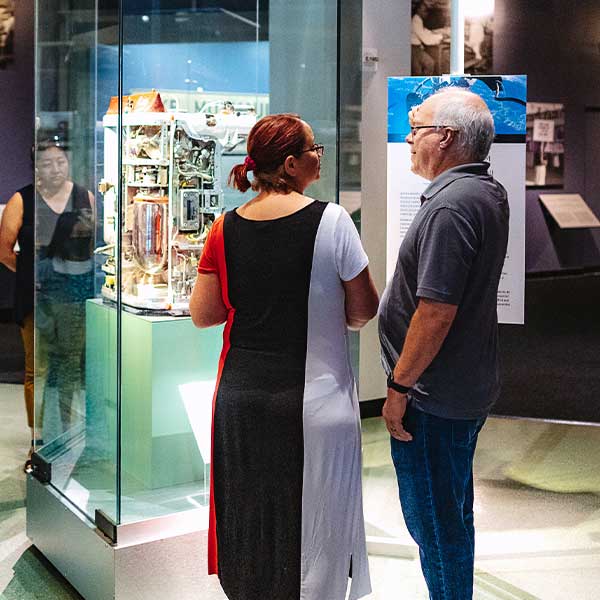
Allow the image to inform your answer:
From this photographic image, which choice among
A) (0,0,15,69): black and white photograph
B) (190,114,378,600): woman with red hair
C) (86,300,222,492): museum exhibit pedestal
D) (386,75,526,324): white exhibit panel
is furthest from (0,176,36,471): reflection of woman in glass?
(0,0,15,69): black and white photograph

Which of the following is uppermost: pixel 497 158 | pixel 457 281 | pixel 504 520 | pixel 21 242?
pixel 497 158

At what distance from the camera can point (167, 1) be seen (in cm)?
332

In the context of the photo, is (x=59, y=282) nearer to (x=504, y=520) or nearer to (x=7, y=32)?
(x=504, y=520)

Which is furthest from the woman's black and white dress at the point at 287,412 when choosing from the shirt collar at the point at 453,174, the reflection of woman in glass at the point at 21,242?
the reflection of woman in glass at the point at 21,242

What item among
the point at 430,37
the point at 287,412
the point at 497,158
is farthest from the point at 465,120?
the point at 430,37

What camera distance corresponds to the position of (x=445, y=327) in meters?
2.42

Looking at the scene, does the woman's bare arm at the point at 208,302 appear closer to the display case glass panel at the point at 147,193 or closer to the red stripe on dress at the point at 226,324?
the red stripe on dress at the point at 226,324

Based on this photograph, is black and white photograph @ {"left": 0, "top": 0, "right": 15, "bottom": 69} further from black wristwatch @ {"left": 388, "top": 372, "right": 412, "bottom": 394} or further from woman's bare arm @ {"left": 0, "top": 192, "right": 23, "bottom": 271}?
black wristwatch @ {"left": 388, "top": 372, "right": 412, "bottom": 394}

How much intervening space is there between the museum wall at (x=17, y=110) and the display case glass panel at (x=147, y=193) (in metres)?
4.18

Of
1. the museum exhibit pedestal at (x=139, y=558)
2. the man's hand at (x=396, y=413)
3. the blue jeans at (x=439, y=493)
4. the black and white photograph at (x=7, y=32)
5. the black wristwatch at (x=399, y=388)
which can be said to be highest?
the black and white photograph at (x=7, y=32)

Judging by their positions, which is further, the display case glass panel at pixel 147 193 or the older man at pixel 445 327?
A: the display case glass panel at pixel 147 193

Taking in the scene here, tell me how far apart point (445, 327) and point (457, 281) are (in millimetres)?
112

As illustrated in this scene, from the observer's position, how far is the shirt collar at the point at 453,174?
2492mm

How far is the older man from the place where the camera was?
94.8 inches
